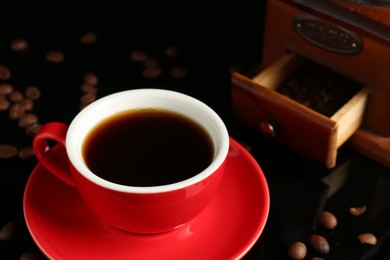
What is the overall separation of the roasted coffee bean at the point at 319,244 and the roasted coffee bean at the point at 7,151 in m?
0.46

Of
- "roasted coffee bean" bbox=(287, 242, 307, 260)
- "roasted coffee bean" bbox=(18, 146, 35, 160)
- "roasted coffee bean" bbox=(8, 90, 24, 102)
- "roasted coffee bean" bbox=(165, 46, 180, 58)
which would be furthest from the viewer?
"roasted coffee bean" bbox=(165, 46, 180, 58)

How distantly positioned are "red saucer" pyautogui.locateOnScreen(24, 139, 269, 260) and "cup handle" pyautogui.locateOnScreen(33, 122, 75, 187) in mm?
40

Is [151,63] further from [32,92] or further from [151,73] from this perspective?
[32,92]

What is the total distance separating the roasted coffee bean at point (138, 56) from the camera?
1312 mm

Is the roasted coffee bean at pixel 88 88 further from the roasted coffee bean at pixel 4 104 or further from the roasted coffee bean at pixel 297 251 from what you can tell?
the roasted coffee bean at pixel 297 251

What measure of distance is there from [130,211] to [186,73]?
464mm

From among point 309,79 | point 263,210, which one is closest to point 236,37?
point 309,79

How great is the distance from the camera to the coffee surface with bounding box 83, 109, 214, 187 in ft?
2.96

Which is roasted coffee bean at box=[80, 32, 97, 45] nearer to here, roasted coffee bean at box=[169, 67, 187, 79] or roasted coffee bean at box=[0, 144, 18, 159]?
roasted coffee bean at box=[169, 67, 187, 79]

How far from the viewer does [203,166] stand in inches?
35.7

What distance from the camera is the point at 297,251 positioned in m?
0.98

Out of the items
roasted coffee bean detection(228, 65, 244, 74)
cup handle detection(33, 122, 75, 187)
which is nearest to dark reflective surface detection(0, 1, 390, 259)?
roasted coffee bean detection(228, 65, 244, 74)

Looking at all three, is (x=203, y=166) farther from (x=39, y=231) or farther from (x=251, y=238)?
(x=39, y=231)

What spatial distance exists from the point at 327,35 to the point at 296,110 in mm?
132
